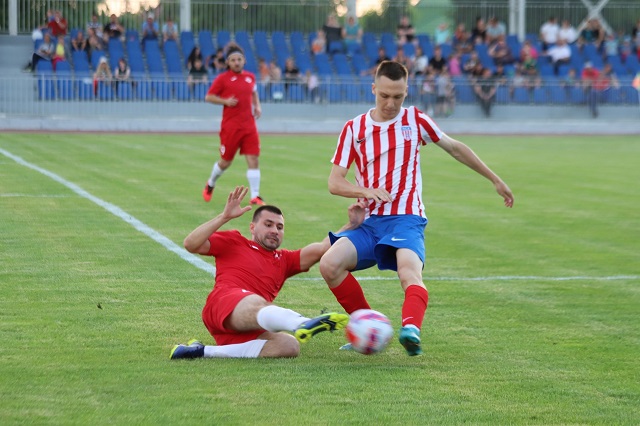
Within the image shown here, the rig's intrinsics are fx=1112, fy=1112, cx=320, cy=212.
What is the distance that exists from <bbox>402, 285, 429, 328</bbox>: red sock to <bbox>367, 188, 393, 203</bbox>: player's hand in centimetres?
52

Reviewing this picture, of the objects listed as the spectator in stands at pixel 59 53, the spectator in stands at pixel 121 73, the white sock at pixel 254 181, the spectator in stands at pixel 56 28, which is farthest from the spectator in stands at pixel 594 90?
Result: the white sock at pixel 254 181

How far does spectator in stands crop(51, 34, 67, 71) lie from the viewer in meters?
32.2

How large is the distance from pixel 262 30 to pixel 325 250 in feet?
113

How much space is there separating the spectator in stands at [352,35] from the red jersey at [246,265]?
31.8m

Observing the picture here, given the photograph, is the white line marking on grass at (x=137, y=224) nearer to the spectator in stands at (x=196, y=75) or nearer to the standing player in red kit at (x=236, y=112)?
the standing player in red kit at (x=236, y=112)

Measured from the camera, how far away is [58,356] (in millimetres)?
5867

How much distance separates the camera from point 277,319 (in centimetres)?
582

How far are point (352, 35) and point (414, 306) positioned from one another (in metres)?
33.0

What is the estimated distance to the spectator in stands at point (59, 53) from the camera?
32.2 m

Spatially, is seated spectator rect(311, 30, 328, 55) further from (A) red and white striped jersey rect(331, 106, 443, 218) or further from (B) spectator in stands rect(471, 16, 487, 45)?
(A) red and white striped jersey rect(331, 106, 443, 218)

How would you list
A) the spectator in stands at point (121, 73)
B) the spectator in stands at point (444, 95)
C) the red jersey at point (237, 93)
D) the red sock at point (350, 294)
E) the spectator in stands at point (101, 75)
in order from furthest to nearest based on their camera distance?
the spectator in stands at point (444, 95) → the spectator in stands at point (121, 73) → the spectator in stands at point (101, 75) → the red jersey at point (237, 93) → the red sock at point (350, 294)

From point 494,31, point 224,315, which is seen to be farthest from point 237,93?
point 494,31

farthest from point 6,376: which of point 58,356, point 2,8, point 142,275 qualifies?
point 2,8

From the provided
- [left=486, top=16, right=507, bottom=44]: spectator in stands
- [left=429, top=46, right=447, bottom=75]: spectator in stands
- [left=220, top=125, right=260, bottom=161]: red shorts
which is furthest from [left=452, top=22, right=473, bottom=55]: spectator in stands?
[left=220, top=125, right=260, bottom=161]: red shorts
